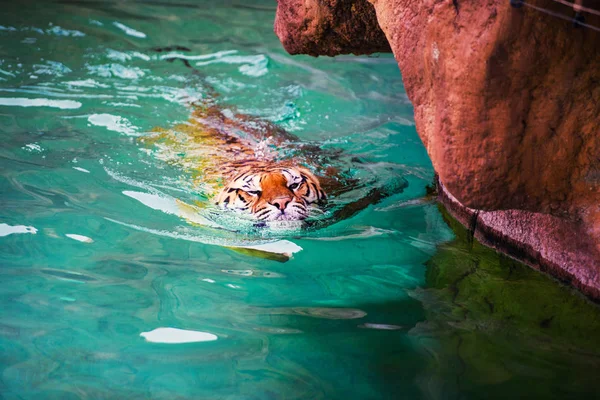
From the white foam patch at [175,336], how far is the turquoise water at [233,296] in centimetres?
1

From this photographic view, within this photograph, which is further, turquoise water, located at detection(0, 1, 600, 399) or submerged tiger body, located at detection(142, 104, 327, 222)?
submerged tiger body, located at detection(142, 104, 327, 222)

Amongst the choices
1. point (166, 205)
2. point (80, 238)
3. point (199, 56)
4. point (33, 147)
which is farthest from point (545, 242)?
point (199, 56)

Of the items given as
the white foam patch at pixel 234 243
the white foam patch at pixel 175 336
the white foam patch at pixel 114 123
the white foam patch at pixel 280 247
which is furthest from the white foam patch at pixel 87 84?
the white foam patch at pixel 175 336

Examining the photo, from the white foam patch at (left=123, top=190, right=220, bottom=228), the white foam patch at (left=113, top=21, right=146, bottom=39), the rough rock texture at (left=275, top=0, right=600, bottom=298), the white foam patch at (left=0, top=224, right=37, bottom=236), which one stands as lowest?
the white foam patch at (left=0, top=224, right=37, bottom=236)

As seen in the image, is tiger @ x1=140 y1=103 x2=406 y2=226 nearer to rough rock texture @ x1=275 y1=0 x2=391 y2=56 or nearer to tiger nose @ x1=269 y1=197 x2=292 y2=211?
tiger nose @ x1=269 y1=197 x2=292 y2=211

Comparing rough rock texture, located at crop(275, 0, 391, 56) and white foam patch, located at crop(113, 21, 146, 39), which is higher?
rough rock texture, located at crop(275, 0, 391, 56)

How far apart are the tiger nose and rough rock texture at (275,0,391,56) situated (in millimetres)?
1369

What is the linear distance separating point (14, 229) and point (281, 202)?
1.68 m

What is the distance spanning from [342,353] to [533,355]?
84 cm

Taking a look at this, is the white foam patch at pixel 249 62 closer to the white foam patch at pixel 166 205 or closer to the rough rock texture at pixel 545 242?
the white foam patch at pixel 166 205

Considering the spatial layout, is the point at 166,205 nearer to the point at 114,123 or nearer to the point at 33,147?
the point at 33,147

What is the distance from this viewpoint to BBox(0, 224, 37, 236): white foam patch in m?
3.68

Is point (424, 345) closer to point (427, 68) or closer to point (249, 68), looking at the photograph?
point (427, 68)

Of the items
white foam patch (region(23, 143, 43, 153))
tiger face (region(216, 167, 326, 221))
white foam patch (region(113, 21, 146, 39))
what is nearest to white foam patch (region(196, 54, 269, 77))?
white foam patch (region(113, 21, 146, 39))
